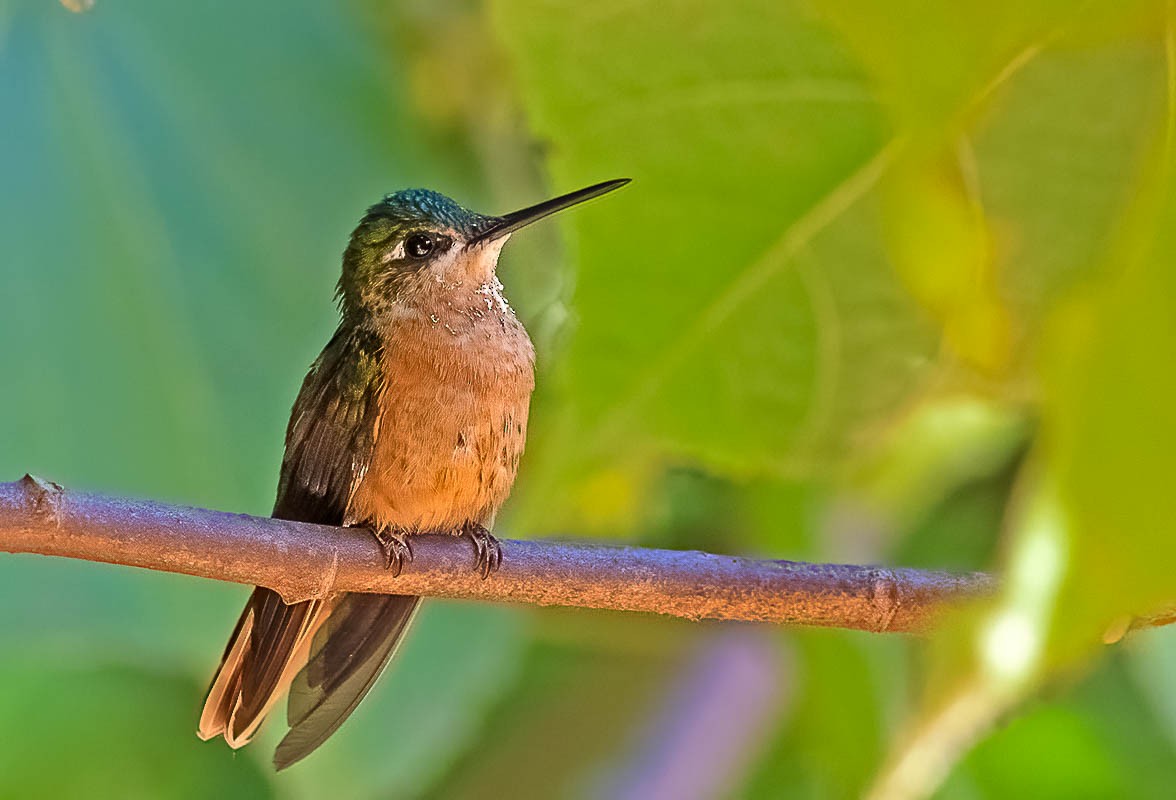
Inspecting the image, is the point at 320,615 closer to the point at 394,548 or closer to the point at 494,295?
the point at 394,548

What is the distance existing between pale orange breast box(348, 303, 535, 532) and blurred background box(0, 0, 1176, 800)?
0.09 metres

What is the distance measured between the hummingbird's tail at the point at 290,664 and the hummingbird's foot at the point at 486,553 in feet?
0.65

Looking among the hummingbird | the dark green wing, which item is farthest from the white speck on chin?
the dark green wing

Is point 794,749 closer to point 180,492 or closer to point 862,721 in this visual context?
point 862,721

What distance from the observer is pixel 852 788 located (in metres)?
1.13

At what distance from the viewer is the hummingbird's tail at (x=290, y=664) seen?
4.43 ft

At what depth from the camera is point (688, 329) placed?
708 mm

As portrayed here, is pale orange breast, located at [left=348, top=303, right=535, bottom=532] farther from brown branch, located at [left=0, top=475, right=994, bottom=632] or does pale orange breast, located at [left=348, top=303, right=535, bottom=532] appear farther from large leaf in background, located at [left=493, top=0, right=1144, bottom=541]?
large leaf in background, located at [left=493, top=0, right=1144, bottom=541]

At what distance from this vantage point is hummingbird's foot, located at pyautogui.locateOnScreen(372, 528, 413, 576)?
1.16 meters

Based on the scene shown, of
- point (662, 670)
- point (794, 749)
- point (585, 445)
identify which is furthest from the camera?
point (662, 670)

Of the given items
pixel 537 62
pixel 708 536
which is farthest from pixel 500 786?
pixel 537 62

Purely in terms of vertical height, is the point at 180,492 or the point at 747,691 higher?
the point at 747,691

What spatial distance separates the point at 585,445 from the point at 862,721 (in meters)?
0.67

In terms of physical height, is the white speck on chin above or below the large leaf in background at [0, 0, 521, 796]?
above
